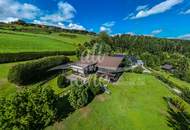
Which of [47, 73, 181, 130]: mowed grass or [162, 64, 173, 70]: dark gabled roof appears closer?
[47, 73, 181, 130]: mowed grass

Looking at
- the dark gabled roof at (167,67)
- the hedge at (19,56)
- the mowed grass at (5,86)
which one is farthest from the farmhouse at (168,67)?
the mowed grass at (5,86)

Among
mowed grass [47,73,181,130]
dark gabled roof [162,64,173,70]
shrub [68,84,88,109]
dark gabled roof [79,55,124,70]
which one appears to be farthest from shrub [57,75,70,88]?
dark gabled roof [162,64,173,70]

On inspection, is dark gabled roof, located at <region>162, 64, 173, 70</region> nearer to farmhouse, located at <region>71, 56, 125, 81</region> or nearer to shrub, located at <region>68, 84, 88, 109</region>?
farmhouse, located at <region>71, 56, 125, 81</region>

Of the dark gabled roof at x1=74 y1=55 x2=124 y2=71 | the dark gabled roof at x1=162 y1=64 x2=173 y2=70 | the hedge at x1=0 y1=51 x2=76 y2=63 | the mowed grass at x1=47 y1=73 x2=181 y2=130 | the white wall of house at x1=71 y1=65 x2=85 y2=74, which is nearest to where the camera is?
the mowed grass at x1=47 y1=73 x2=181 y2=130

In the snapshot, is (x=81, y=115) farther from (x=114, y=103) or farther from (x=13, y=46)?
(x=13, y=46)

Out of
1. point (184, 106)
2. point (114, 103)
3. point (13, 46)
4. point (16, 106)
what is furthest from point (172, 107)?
point (13, 46)

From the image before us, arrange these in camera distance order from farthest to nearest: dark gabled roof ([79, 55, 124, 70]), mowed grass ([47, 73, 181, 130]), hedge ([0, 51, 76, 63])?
dark gabled roof ([79, 55, 124, 70]), hedge ([0, 51, 76, 63]), mowed grass ([47, 73, 181, 130])
